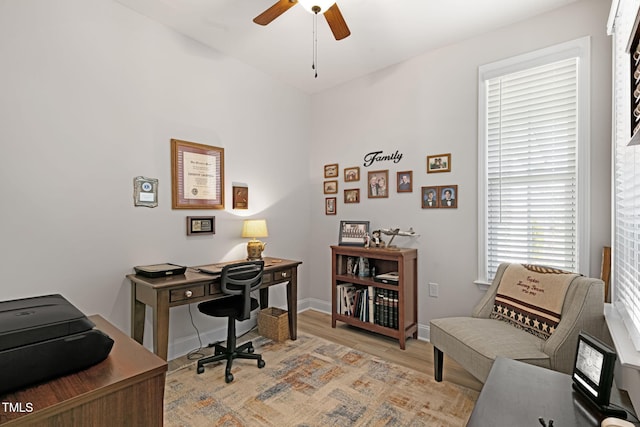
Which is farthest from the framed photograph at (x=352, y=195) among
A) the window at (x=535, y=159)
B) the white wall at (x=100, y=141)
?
the window at (x=535, y=159)

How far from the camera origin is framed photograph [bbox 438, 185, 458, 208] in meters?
3.05

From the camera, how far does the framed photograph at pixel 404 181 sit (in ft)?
11.0

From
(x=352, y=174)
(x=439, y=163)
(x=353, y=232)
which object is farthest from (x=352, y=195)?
(x=439, y=163)

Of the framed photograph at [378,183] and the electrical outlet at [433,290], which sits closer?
the electrical outlet at [433,290]

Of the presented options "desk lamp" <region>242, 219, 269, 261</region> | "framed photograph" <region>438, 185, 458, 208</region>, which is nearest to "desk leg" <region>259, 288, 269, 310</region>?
"desk lamp" <region>242, 219, 269, 261</region>

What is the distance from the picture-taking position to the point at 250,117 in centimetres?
352

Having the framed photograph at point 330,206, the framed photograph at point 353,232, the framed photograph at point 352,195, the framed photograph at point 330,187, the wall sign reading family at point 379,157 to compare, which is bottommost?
the framed photograph at point 353,232

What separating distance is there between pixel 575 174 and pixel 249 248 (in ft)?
9.21

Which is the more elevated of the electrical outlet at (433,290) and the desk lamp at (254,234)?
the desk lamp at (254,234)

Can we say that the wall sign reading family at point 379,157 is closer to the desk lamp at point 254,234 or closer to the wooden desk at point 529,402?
the desk lamp at point 254,234

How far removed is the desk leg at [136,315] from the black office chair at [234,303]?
443 millimetres

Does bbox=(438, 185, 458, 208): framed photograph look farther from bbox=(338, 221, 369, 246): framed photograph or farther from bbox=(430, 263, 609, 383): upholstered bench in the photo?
bbox=(338, 221, 369, 246): framed photograph

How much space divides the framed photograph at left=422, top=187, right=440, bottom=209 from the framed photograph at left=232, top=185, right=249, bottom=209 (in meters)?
1.81

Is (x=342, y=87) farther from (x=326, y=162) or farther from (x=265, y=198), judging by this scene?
(x=265, y=198)
